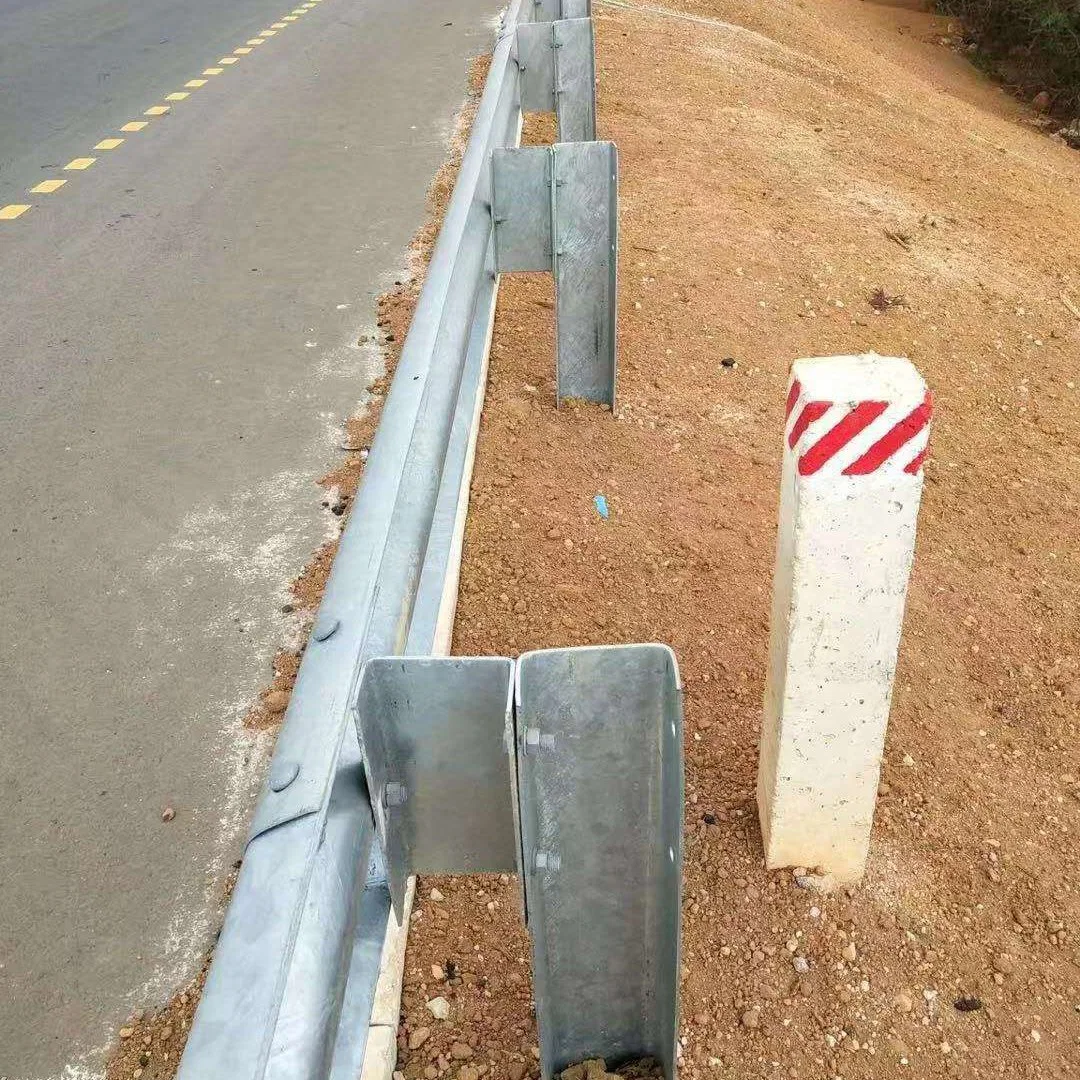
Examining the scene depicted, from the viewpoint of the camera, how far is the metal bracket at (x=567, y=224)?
4.51m

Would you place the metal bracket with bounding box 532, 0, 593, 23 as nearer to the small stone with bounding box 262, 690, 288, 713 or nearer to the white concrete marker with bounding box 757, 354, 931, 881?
the small stone with bounding box 262, 690, 288, 713

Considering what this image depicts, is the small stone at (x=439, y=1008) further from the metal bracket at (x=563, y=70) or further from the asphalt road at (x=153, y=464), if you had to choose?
the metal bracket at (x=563, y=70)

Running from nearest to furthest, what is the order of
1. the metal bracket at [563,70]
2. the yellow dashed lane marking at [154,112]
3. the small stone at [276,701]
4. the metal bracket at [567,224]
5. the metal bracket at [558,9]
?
1. the small stone at [276,701]
2. the metal bracket at [567,224]
3. the metal bracket at [563,70]
4. the yellow dashed lane marking at [154,112]
5. the metal bracket at [558,9]

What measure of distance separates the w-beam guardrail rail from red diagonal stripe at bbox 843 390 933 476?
94 centimetres

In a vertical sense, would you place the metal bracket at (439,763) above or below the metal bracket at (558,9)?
above

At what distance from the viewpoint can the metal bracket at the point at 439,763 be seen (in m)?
1.61

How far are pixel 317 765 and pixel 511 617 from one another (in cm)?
247

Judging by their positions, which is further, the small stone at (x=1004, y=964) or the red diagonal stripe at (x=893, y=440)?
the small stone at (x=1004, y=964)

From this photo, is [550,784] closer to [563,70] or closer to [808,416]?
[808,416]

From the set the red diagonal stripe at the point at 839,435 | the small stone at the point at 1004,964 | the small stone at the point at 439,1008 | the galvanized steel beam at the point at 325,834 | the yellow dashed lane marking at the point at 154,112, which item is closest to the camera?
the galvanized steel beam at the point at 325,834

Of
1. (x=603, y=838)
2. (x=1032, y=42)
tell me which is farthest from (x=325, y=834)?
(x=1032, y=42)

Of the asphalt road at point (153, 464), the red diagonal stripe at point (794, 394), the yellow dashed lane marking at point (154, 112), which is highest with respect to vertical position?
the red diagonal stripe at point (794, 394)

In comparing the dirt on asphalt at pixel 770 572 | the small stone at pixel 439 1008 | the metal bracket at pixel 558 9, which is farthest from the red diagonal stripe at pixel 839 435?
the metal bracket at pixel 558 9

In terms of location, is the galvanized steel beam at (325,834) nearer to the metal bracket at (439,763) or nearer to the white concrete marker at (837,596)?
the metal bracket at (439,763)
